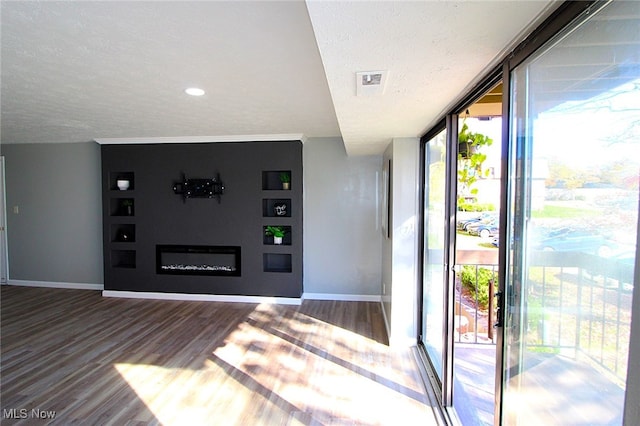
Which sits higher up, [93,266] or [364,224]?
[364,224]

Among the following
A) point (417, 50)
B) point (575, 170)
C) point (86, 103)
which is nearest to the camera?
point (575, 170)

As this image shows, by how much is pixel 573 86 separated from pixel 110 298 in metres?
5.64

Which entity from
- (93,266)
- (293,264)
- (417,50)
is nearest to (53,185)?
(93,266)

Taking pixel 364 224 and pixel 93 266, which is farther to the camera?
pixel 93 266

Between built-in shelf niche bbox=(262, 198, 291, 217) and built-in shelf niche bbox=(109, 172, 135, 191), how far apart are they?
2.08m

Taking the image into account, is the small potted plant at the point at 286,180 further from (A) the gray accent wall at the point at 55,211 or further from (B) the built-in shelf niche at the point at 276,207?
(A) the gray accent wall at the point at 55,211

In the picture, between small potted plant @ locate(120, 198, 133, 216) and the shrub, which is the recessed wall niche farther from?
the shrub

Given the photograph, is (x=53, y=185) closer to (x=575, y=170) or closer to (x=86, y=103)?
(x=86, y=103)

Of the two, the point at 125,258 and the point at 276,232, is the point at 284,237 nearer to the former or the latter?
the point at 276,232

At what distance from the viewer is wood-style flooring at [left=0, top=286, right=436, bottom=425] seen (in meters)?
2.14

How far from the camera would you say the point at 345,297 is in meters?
4.61

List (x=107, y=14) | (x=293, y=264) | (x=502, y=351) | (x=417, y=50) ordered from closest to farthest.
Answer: (x=417, y=50) < (x=502, y=351) < (x=107, y=14) < (x=293, y=264)

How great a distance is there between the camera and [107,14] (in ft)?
4.92

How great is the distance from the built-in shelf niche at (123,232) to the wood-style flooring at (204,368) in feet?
3.51
